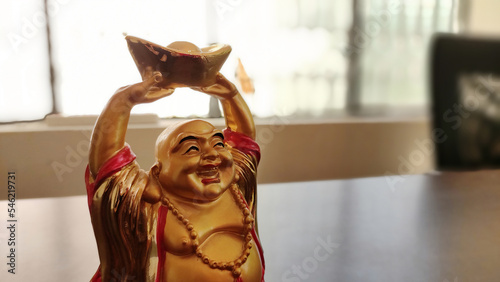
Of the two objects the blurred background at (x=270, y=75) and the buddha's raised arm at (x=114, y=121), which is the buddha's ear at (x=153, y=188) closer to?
the buddha's raised arm at (x=114, y=121)

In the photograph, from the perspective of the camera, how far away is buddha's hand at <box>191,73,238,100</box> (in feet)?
1.64

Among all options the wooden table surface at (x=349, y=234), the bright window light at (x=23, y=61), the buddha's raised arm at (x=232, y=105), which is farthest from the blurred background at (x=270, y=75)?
the buddha's raised arm at (x=232, y=105)

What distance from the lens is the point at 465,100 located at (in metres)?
1.56

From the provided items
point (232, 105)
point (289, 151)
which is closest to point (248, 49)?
point (289, 151)

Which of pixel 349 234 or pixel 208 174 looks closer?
pixel 208 174

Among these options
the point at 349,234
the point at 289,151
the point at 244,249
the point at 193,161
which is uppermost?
the point at 193,161

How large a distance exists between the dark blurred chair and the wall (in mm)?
351

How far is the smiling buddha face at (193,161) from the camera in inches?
18.4

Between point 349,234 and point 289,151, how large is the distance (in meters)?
1.17

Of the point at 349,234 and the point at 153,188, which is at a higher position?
the point at 153,188

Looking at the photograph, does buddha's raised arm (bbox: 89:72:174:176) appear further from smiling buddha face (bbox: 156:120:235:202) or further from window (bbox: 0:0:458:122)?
window (bbox: 0:0:458:122)

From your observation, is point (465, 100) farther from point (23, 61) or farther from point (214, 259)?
point (23, 61)

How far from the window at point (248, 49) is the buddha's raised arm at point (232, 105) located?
3.44 ft

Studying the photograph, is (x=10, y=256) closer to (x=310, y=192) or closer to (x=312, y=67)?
(x=310, y=192)
